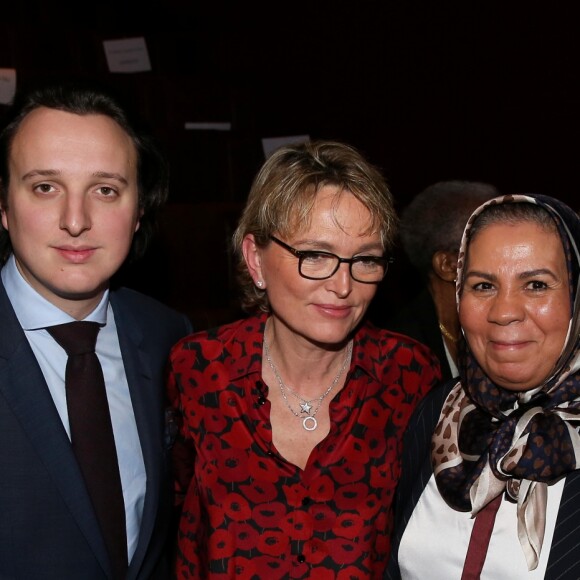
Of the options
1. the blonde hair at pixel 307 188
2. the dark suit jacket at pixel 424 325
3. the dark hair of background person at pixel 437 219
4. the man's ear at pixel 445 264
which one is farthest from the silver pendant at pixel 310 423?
the dark hair of background person at pixel 437 219

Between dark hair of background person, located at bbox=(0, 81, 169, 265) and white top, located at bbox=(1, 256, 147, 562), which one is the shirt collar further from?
dark hair of background person, located at bbox=(0, 81, 169, 265)

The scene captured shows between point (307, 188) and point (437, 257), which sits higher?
point (307, 188)

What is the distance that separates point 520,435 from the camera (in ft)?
5.57

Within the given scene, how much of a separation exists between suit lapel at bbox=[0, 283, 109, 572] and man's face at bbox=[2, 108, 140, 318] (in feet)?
0.62

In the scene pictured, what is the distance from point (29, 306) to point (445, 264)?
174 centimetres

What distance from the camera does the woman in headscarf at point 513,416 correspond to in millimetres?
1652

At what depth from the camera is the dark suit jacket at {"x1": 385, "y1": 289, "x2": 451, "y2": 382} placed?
279cm

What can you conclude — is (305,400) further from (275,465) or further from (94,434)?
(94,434)

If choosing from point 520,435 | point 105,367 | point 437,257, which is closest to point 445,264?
point 437,257

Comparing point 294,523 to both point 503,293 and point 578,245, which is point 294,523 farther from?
point 578,245

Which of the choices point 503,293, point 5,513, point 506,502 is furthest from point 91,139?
point 506,502

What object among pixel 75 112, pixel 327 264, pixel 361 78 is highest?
pixel 361 78

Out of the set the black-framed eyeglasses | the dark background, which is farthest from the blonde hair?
the dark background

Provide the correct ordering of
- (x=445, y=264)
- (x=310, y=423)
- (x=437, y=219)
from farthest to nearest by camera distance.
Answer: (x=437, y=219) → (x=445, y=264) → (x=310, y=423)
